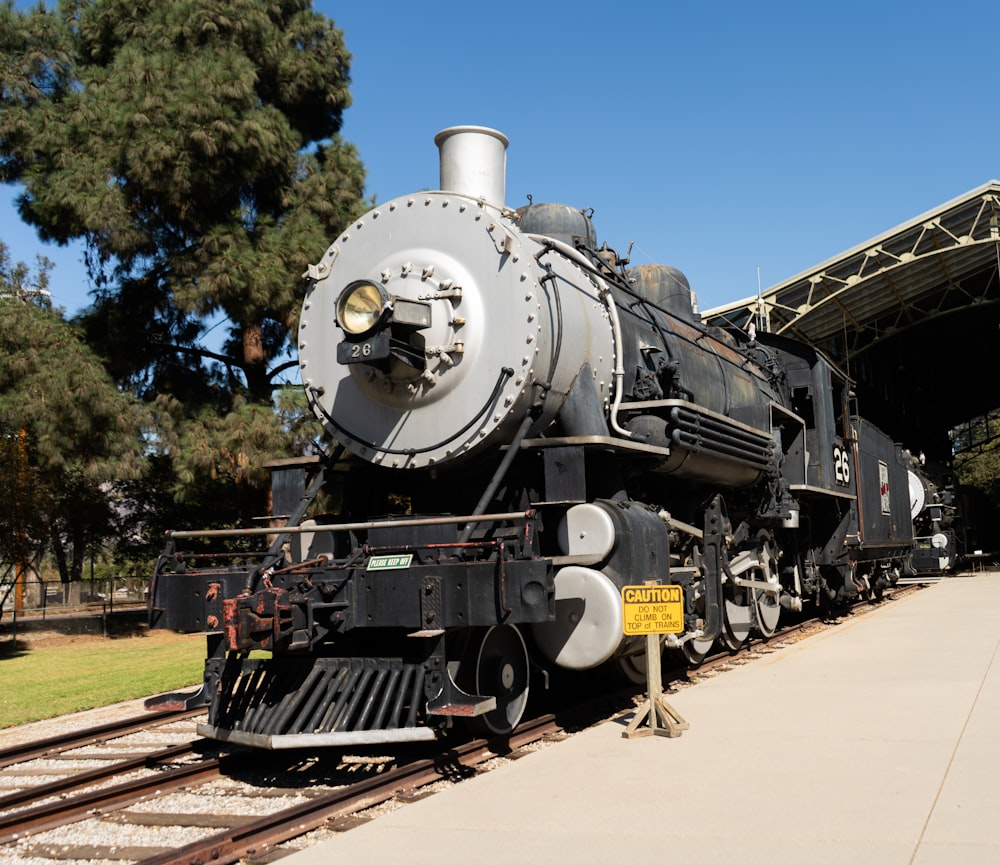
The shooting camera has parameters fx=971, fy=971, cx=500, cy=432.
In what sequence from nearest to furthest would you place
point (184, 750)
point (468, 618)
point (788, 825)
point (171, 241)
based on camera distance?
point (788, 825), point (468, 618), point (184, 750), point (171, 241)

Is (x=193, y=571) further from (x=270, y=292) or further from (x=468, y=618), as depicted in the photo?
(x=270, y=292)

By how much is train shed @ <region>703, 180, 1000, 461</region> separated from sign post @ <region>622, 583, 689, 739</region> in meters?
10.9

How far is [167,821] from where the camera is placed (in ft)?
16.0

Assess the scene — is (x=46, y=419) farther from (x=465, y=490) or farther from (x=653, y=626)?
(x=653, y=626)

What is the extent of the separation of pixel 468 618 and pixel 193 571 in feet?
6.35

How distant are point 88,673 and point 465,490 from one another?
8326 mm

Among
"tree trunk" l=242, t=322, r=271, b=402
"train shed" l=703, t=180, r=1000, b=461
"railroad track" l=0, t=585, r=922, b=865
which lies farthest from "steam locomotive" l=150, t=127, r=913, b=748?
"tree trunk" l=242, t=322, r=271, b=402

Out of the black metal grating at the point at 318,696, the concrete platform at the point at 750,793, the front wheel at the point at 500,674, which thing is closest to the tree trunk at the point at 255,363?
the concrete platform at the point at 750,793

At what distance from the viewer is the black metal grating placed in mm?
5340

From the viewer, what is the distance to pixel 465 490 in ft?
23.0

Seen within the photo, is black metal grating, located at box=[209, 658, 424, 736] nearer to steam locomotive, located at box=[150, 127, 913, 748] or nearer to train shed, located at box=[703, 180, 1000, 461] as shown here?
steam locomotive, located at box=[150, 127, 913, 748]

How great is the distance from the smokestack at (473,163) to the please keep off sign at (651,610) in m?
3.30

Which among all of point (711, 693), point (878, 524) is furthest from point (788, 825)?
point (878, 524)

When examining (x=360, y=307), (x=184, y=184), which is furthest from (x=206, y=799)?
(x=184, y=184)
